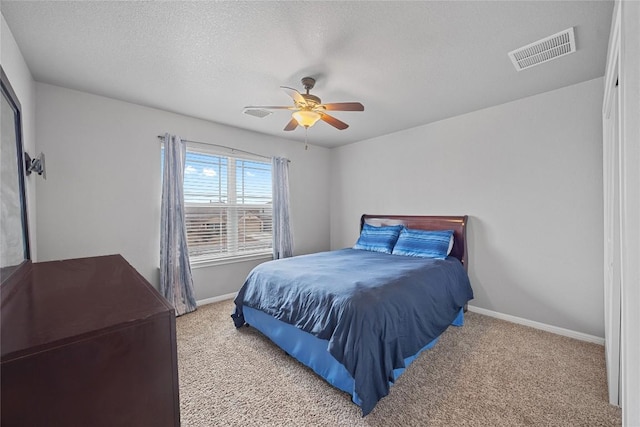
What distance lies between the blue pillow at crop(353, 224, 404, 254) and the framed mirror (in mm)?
3307

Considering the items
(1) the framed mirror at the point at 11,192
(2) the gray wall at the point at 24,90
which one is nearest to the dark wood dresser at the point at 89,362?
(1) the framed mirror at the point at 11,192

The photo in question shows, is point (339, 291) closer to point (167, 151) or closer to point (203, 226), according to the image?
point (203, 226)

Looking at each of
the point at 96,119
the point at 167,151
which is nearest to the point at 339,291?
the point at 167,151

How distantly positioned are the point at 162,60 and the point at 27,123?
1.17 meters

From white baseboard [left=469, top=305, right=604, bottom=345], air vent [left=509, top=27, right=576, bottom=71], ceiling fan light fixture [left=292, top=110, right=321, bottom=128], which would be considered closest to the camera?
air vent [left=509, top=27, right=576, bottom=71]

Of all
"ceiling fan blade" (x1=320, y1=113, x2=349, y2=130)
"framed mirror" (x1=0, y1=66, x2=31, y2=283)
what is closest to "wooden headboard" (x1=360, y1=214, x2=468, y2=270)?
"ceiling fan blade" (x1=320, y1=113, x2=349, y2=130)

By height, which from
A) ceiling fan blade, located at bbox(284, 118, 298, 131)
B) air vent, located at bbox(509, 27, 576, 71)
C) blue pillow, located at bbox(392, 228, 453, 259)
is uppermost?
air vent, located at bbox(509, 27, 576, 71)

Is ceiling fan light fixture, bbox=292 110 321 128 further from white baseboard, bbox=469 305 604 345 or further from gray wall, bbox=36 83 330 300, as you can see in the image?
white baseboard, bbox=469 305 604 345

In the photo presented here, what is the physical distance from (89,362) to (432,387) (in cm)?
209

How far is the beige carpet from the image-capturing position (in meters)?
1.65

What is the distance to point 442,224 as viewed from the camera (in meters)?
3.47

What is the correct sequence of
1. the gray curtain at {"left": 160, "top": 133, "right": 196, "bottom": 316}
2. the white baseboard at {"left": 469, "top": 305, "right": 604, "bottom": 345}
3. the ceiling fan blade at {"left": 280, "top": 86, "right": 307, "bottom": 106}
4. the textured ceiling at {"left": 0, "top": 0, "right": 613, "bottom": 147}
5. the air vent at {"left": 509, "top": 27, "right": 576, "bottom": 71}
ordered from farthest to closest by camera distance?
the gray curtain at {"left": 160, "top": 133, "right": 196, "bottom": 316} < the white baseboard at {"left": 469, "top": 305, "right": 604, "bottom": 345} < the ceiling fan blade at {"left": 280, "top": 86, "right": 307, "bottom": 106} < the air vent at {"left": 509, "top": 27, "right": 576, "bottom": 71} < the textured ceiling at {"left": 0, "top": 0, "right": 613, "bottom": 147}

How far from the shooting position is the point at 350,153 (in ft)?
15.5

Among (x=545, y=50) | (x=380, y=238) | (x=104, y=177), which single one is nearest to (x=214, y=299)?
(x=104, y=177)
